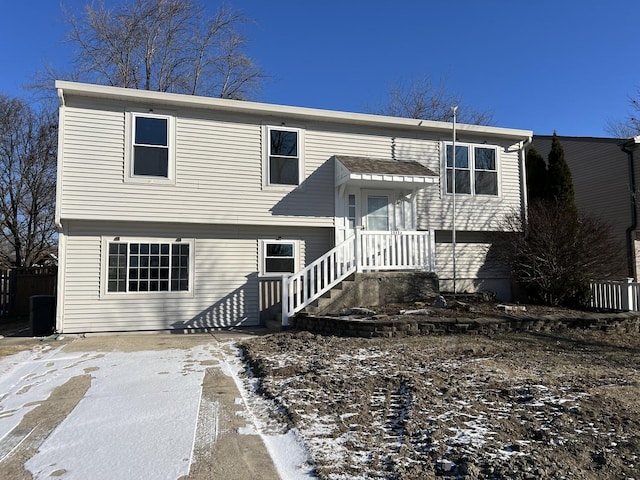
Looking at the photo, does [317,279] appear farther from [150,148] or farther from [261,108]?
[150,148]

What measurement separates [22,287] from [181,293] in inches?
286

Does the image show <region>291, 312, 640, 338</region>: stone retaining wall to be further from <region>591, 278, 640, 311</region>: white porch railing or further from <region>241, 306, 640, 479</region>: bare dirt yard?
<region>591, 278, 640, 311</region>: white porch railing

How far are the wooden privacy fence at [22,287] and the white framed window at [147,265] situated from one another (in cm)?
538

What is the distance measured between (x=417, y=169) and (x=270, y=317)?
517cm

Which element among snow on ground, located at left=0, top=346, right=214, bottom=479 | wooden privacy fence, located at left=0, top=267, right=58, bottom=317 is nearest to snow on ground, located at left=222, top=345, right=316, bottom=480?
snow on ground, located at left=0, top=346, right=214, bottom=479

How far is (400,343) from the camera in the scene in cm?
750

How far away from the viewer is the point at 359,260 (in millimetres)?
10438

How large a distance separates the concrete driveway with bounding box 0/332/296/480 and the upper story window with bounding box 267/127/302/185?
508cm

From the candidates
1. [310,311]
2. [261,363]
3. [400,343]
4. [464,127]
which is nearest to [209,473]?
[261,363]

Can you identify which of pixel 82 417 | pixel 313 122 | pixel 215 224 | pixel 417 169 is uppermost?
pixel 313 122

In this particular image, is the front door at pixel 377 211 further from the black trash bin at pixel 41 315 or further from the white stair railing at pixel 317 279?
the black trash bin at pixel 41 315

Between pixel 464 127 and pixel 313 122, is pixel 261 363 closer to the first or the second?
pixel 313 122

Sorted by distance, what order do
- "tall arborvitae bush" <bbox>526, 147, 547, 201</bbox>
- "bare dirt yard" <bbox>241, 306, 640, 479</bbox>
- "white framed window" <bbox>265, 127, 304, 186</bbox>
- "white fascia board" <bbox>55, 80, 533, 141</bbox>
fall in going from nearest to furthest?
"bare dirt yard" <bbox>241, 306, 640, 479</bbox>, "white fascia board" <bbox>55, 80, 533, 141</bbox>, "white framed window" <bbox>265, 127, 304, 186</bbox>, "tall arborvitae bush" <bbox>526, 147, 547, 201</bbox>

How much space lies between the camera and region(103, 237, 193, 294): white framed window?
403 inches
